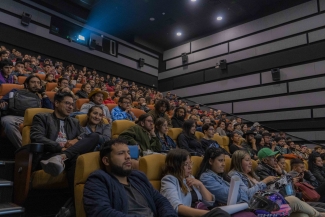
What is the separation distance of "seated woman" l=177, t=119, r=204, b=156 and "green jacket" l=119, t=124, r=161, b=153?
0.51 m

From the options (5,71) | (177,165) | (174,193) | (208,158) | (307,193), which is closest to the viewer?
(174,193)

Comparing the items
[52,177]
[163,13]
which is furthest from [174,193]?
[163,13]

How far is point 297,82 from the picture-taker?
19.1ft

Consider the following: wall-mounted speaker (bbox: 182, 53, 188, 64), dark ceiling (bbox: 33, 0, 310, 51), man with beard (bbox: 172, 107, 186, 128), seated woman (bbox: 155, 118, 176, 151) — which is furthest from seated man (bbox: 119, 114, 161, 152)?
wall-mounted speaker (bbox: 182, 53, 188, 64)

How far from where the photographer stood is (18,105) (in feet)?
7.00

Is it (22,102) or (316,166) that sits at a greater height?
(22,102)

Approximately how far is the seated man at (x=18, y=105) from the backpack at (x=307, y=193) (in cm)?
241

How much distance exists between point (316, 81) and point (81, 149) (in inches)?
216

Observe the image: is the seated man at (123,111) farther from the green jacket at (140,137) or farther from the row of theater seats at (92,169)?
the row of theater seats at (92,169)

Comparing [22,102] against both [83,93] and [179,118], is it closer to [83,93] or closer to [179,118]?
[83,93]

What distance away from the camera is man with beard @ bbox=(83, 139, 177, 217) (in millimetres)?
1126

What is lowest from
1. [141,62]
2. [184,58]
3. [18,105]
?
[18,105]

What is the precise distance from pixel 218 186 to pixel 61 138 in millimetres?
1077

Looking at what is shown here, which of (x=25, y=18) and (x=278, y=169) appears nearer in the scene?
(x=278, y=169)
